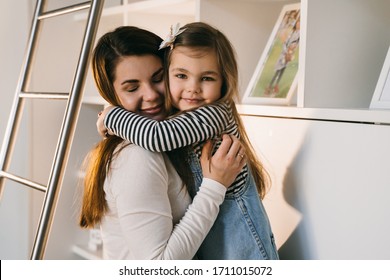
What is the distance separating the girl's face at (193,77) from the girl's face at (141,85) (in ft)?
0.16

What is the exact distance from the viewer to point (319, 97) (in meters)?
1.35

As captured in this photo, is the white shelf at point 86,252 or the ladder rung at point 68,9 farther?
the white shelf at point 86,252

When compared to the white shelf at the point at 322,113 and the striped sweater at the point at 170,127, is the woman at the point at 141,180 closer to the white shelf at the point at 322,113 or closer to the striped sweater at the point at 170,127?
the striped sweater at the point at 170,127

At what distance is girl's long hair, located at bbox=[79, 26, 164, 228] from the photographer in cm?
123

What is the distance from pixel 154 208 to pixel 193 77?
0.29 metres

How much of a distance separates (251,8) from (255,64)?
18 cm

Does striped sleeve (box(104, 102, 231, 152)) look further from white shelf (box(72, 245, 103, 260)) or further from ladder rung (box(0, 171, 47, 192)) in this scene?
white shelf (box(72, 245, 103, 260))

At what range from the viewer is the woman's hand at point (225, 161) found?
1.18m

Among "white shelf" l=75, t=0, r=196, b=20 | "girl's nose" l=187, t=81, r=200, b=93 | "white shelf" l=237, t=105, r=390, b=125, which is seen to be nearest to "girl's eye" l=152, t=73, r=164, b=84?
"girl's nose" l=187, t=81, r=200, b=93

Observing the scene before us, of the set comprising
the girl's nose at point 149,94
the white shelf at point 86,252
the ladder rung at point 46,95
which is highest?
the girl's nose at point 149,94

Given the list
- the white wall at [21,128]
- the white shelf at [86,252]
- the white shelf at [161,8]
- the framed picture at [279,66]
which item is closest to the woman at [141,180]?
the framed picture at [279,66]

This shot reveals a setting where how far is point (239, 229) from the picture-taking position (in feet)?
4.05

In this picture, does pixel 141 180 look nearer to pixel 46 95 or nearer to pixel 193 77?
pixel 193 77
